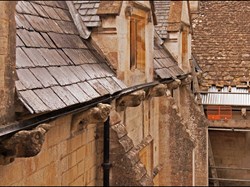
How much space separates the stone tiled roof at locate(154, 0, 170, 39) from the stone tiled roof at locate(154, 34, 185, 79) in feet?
0.71

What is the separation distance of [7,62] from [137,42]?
3.70 metres

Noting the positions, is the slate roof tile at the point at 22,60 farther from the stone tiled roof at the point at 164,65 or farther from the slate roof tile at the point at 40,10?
the stone tiled roof at the point at 164,65

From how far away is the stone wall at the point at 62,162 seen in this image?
3.51 metres

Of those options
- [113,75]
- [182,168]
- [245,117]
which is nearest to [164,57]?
[182,168]

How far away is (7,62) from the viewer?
10.1 ft

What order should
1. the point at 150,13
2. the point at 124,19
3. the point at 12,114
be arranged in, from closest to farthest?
the point at 12,114
the point at 124,19
the point at 150,13

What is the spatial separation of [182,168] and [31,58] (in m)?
4.99

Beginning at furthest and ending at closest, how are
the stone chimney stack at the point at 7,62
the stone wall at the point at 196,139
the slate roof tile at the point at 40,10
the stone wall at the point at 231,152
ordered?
the stone wall at the point at 196,139 < the slate roof tile at the point at 40,10 < the stone wall at the point at 231,152 < the stone chimney stack at the point at 7,62

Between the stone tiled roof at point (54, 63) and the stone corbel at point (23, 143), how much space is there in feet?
0.69

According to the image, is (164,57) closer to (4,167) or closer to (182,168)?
(182,168)

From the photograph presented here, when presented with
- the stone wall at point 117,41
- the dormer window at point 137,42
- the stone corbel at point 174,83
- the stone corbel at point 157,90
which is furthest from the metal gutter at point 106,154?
the stone corbel at point 174,83

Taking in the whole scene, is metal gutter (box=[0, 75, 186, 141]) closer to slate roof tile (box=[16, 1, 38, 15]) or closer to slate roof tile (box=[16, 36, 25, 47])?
slate roof tile (box=[16, 36, 25, 47])

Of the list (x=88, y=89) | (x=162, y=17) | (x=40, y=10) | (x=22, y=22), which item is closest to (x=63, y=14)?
(x=40, y=10)

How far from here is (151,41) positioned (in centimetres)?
699
